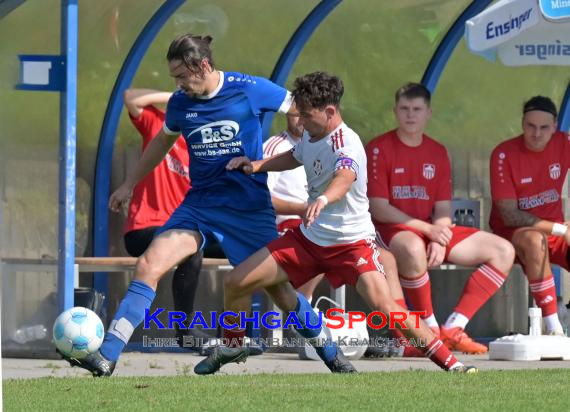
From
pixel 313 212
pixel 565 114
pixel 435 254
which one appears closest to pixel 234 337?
pixel 313 212

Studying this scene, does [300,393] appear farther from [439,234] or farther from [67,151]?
[439,234]

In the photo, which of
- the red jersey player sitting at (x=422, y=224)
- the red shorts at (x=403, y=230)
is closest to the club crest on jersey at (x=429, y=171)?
the red jersey player sitting at (x=422, y=224)

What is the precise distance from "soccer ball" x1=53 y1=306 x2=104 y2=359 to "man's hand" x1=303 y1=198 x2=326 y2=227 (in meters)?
1.38

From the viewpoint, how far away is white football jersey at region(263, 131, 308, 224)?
377 inches

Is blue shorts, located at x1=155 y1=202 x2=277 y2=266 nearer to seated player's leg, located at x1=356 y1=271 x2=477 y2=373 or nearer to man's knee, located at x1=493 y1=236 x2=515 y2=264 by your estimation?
seated player's leg, located at x1=356 y1=271 x2=477 y2=373

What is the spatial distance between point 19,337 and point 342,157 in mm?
2877

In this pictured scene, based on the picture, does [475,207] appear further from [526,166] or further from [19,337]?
[19,337]

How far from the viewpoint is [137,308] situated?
24.0 feet

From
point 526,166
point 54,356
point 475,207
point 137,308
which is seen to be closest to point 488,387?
point 137,308

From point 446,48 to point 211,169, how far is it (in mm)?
4274

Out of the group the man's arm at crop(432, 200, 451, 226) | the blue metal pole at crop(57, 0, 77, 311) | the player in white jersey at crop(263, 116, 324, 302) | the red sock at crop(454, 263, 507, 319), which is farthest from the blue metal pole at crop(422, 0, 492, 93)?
the blue metal pole at crop(57, 0, 77, 311)

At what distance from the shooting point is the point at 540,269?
10.1 m

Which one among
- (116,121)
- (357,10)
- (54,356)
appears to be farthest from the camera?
(357,10)

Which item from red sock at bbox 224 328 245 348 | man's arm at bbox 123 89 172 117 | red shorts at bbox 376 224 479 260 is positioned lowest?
red sock at bbox 224 328 245 348
